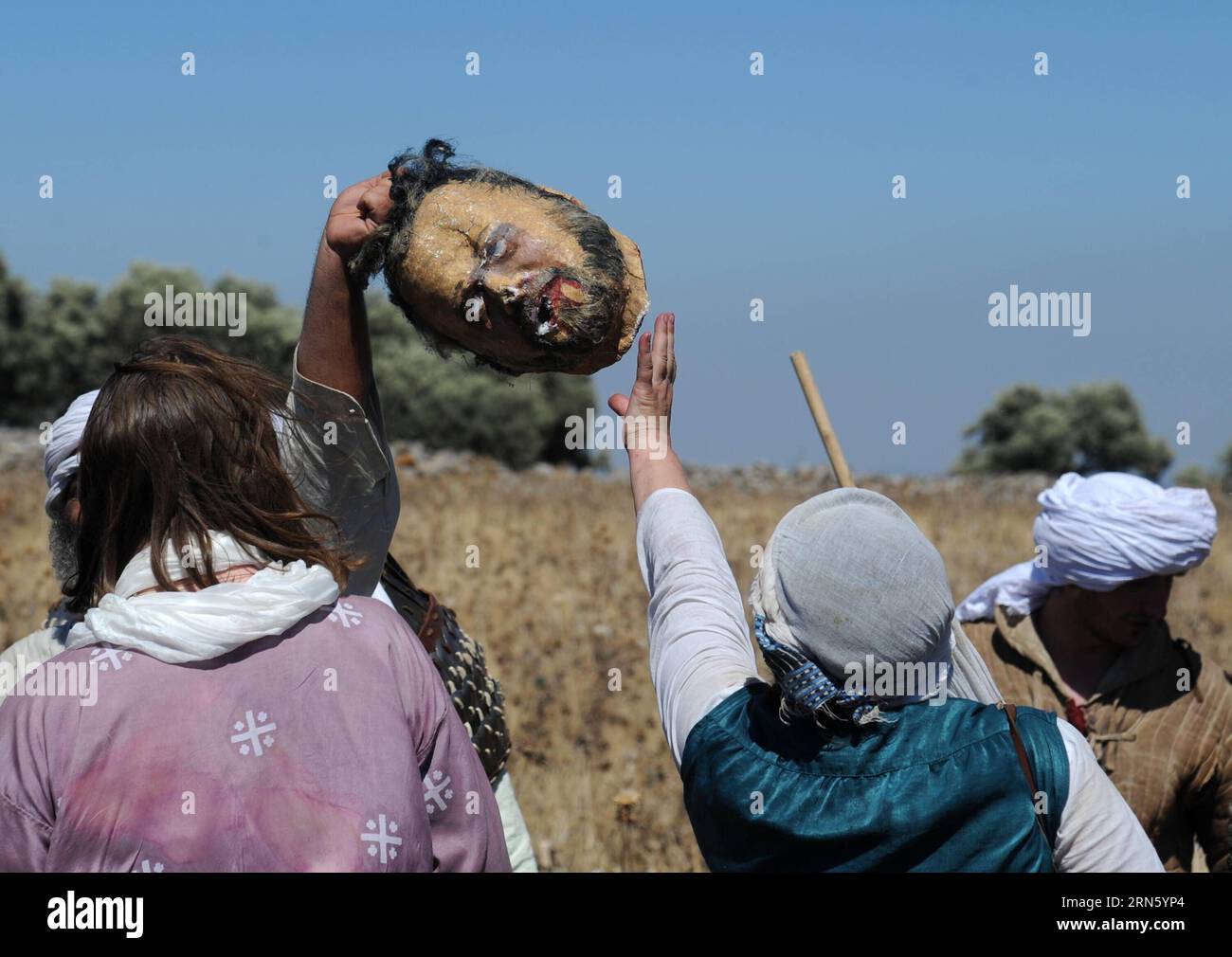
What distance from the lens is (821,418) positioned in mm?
2883

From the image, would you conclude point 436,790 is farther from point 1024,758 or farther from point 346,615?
point 1024,758

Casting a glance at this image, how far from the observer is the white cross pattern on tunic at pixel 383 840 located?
1.96 meters

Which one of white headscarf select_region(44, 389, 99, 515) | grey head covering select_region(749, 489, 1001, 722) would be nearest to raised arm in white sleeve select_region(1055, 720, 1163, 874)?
grey head covering select_region(749, 489, 1001, 722)

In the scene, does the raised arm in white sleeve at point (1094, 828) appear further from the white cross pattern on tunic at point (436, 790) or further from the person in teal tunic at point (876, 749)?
the white cross pattern on tunic at point (436, 790)

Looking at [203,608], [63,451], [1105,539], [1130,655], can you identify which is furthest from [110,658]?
[1130,655]

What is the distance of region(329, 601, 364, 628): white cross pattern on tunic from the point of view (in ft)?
6.72

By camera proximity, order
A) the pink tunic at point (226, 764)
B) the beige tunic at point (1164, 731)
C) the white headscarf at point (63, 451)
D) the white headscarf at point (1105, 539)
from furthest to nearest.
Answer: the white headscarf at point (1105, 539), the beige tunic at point (1164, 731), the white headscarf at point (63, 451), the pink tunic at point (226, 764)

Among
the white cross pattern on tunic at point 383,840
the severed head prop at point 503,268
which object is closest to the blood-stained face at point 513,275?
the severed head prop at point 503,268

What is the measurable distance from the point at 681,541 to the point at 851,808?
0.72 meters

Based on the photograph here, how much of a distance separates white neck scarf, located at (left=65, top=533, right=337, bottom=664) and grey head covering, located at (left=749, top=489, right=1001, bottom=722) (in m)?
0.72

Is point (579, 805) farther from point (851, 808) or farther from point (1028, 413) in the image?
point (1028, 413)

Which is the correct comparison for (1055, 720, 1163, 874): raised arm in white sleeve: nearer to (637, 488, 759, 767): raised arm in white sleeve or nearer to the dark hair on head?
(637, 488, 759, 767): raised arm in white sleeve

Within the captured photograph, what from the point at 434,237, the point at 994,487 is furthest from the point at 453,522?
the point at 434,237

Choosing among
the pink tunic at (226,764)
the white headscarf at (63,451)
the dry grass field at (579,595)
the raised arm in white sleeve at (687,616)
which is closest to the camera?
the pink tunic at (226,764)
